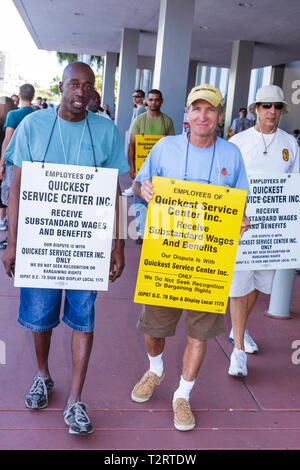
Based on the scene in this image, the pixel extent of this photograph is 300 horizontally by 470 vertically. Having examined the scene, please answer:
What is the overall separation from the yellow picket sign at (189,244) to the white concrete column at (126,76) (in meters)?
16.1

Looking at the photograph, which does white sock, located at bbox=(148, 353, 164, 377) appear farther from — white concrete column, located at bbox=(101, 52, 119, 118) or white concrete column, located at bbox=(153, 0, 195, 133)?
white concrete column, located at bbox=(101, 52, 119, 118)

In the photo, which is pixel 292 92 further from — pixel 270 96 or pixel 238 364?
pixel 238 364

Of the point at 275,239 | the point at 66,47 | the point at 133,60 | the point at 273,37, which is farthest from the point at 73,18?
the point at 275,239

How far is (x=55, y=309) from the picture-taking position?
3324mm

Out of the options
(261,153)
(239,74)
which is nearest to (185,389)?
(261,153)

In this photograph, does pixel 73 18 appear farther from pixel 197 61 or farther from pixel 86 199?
pixel 86 199

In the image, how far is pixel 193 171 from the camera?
3.25m

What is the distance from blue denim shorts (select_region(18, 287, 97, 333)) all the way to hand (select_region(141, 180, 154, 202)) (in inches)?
25.6

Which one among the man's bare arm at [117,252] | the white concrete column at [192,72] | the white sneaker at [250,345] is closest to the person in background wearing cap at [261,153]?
the white sneaker at [250,345]

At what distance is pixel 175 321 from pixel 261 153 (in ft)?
4.61

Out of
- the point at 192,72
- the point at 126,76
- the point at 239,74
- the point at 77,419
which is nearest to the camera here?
the point at 77,419

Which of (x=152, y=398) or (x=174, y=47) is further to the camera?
(x=174, y=47)

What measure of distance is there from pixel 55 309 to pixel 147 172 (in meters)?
1.00

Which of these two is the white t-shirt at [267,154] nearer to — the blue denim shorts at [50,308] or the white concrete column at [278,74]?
the blue denim shorts at [50,308]
